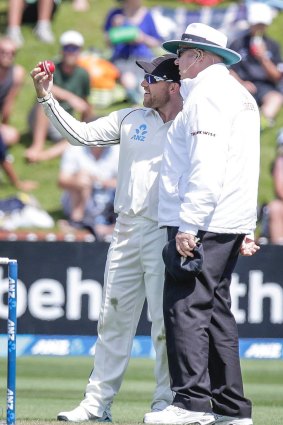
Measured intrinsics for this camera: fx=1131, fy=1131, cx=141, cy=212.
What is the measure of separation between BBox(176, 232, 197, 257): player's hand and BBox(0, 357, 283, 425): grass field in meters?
1.21

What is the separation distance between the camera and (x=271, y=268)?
11656 mm

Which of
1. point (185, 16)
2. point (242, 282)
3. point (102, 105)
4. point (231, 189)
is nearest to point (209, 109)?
point (231, 189)

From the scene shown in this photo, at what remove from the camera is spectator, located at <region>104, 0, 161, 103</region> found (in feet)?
49.9

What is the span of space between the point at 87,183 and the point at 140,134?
672cm

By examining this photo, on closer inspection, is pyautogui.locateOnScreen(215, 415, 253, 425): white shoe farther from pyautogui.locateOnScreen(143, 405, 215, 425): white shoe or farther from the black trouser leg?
pyautogui.locateOnScreen(143, 405, 215, 425): white shoe

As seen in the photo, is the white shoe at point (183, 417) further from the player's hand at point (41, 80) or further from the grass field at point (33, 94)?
the grass field at point (33, 94)

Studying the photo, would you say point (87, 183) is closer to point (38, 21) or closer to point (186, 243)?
point (38, 21)

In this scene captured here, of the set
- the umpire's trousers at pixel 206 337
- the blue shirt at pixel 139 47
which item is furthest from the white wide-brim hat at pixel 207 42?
the blue shirt at pixel 139 47

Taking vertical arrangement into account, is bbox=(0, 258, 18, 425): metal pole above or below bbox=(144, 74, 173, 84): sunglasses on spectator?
below

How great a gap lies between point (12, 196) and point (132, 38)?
9.78 feet

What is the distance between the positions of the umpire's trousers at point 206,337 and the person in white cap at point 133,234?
470mm

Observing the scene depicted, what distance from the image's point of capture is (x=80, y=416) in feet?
21.6

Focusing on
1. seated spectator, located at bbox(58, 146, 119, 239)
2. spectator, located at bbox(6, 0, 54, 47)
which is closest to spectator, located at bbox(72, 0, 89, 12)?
spectator, located at bbox(6, 0, 54, 47)

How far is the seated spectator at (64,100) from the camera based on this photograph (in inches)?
581
